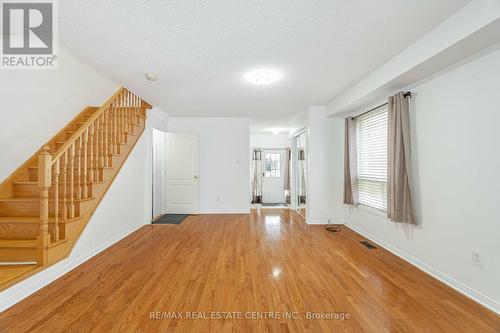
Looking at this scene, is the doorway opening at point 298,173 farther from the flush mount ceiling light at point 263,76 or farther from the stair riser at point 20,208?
the stair riser at point 20,208

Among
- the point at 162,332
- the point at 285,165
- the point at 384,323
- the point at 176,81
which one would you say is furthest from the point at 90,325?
the point at 285,165

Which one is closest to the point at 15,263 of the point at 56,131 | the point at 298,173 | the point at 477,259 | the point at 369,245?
the point at 56,131

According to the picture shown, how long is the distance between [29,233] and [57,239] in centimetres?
32

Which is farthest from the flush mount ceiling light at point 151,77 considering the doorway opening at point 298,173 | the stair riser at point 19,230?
the doorway opening at point 298,173

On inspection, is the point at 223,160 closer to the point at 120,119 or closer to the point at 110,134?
the point at 120,119

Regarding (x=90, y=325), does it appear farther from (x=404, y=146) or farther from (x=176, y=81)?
(x=404, y=146)

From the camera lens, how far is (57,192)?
2.29 metres

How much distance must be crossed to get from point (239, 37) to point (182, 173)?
4111 mm

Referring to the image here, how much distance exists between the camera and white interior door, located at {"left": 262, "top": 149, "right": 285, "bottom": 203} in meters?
7.89

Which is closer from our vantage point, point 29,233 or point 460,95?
point 460,95

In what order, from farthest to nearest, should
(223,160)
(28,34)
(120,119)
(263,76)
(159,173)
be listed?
(223,160) < (159,173) < (120,119) < (263,76) < (28,34)

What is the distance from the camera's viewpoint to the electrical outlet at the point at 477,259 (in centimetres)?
194

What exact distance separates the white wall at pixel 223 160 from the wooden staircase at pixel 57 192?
1924 mm

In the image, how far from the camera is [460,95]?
2.14 metres
